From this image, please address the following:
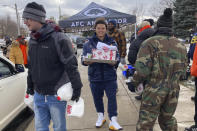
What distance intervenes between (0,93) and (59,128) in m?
1.28

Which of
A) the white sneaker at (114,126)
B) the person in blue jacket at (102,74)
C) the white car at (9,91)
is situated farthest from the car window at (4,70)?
the white sneaker at (114,126)

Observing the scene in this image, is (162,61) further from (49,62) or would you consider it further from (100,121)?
(100,121)

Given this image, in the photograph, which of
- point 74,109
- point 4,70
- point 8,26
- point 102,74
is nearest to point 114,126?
point 102,74

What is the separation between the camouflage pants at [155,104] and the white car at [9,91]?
2154 mm

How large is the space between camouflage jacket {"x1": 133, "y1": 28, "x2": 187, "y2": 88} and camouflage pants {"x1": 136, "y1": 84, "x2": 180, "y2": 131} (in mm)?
72

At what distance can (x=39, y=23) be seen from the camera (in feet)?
6.17

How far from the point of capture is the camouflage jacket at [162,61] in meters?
1.83

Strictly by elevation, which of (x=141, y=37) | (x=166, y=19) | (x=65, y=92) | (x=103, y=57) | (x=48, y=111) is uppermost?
(x=166, y=19)

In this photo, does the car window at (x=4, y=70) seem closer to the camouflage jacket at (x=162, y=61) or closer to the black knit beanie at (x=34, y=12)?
the black knit beanie at (x=34, y=12)

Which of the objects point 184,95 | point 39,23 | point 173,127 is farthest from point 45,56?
point 184,95

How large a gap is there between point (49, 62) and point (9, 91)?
1.56 metres

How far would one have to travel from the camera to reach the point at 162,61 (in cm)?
184

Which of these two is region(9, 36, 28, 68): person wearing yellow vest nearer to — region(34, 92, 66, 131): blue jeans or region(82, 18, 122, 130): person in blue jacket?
region(82, 18, 122, 130): person in blue jacket

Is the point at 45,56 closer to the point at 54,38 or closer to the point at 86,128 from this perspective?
the point at 54,38
